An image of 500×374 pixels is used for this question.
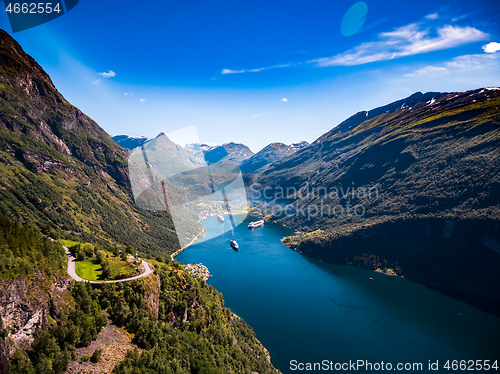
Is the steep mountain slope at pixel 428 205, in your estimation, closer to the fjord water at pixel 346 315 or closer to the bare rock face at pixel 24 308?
the fjord water at pixel 346 315

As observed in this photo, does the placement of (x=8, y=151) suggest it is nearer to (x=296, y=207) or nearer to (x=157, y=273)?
(x=157, y=273)

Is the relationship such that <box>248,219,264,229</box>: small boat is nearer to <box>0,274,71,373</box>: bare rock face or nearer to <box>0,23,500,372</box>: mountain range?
<box>0,23,500,372</box>: mountain range

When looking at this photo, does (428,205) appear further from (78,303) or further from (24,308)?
(24,308)

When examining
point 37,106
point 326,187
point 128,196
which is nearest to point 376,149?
point 326,187

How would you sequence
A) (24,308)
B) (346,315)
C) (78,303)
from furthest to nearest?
(346,315)
(78,303)
(24,308)

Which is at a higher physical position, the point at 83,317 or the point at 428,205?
the point at 83,317

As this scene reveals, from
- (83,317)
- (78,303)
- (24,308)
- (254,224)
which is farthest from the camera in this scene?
(254,224)

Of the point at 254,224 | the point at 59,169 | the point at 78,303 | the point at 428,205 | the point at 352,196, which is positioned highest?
the point at 59,169

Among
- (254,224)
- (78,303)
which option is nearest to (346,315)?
(78,303)
